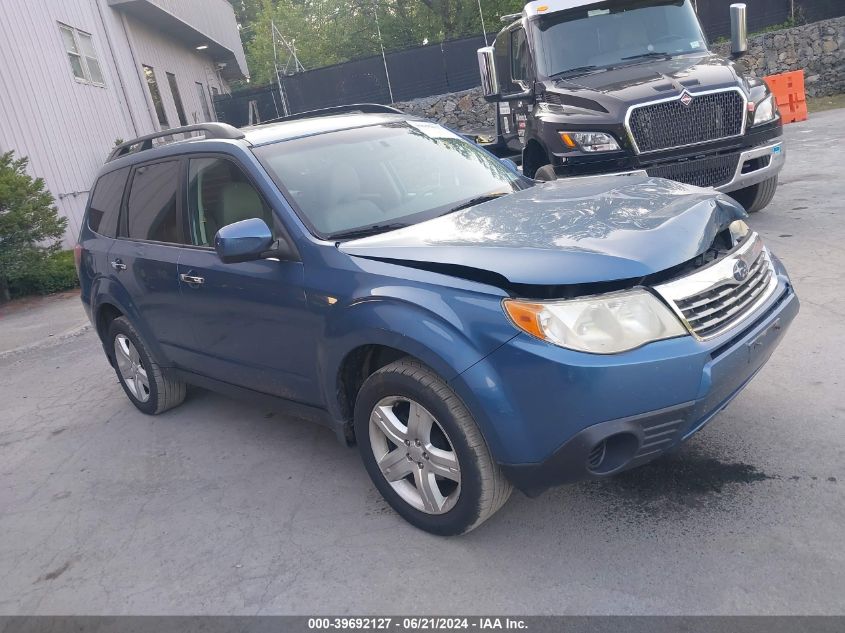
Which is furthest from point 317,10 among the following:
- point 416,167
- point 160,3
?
point 416,167

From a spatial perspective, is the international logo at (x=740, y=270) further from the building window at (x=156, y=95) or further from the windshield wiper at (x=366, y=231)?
the building window at (x=156, y=95)

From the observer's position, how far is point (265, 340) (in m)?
3.87

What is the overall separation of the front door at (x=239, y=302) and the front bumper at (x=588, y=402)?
3.72 ft

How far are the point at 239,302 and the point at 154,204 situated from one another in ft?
4.16

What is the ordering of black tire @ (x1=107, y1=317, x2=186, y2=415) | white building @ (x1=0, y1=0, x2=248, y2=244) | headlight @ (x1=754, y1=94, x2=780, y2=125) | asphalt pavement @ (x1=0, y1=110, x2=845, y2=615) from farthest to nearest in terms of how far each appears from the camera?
white building @ (x1=0, y1=0, x2=248, y2=244), headlight @ (x1=754, y1=94, x2=780, y2=125), black tire @ (x1=107, y1=317, x2=186, y2=415), asphalt pavement @ (x1=0, y1=110, x2=845, y2=615)

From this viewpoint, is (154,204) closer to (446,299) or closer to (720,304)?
(446,299)

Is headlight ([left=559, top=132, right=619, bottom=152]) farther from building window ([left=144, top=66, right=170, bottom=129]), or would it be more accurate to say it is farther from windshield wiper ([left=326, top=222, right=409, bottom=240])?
building window ([left=144, top=66, right=170, bottom=129])

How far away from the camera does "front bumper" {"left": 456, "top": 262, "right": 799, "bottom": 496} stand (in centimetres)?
268

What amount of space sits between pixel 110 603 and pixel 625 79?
239 inches

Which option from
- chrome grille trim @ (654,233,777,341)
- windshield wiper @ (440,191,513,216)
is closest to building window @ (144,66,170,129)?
windshield wiper @ (440,191,513,216)

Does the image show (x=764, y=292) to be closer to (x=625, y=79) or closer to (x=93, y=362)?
(x=625, y=79)

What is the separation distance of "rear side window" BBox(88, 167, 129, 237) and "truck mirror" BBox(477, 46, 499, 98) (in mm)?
4346

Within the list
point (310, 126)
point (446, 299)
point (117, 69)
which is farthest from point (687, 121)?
point (117, 69)

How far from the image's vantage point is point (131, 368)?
212 inches
